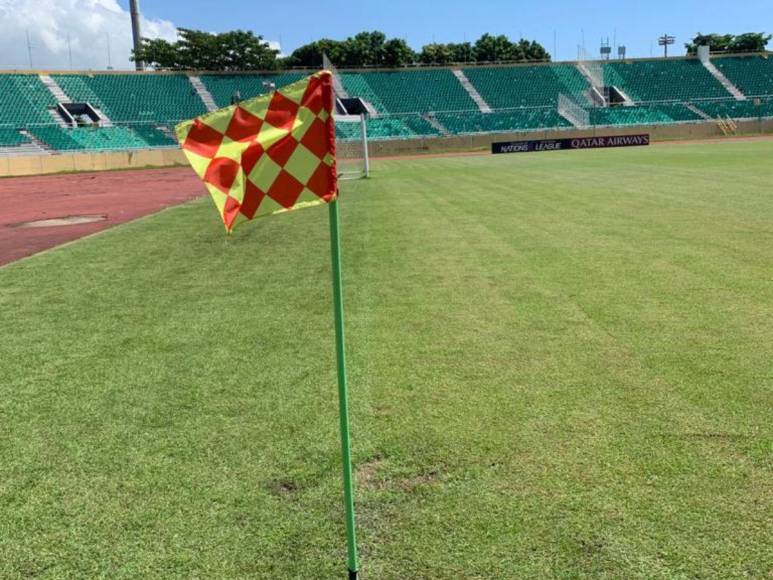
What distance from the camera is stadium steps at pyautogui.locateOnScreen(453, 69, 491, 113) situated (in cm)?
6427

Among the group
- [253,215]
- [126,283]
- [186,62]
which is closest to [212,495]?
[253,215]

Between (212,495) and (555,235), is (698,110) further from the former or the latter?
(212,495)

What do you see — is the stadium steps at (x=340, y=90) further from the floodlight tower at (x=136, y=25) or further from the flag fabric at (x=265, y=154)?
the flag fabric at (x=265, y=154)

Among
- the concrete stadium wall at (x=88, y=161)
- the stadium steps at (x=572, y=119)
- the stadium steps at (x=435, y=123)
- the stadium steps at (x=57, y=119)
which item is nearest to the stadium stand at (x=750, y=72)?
the stadium steps at (x=572, y=119)

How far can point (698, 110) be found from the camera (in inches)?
2514

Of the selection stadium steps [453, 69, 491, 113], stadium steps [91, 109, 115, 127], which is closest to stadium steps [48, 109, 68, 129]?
stadium steps [91, 109, 115, 127]

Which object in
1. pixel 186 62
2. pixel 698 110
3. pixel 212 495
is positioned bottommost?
pixel 212 495

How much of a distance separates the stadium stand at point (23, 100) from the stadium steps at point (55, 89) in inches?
12.9

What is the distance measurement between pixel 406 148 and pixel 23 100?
100 ft

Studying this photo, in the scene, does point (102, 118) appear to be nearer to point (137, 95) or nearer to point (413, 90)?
point (137, 95)

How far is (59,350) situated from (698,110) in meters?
69.5

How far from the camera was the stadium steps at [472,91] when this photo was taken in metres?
64.3

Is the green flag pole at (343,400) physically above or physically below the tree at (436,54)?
below

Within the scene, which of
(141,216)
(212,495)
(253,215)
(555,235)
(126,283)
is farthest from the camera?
(141,216)
